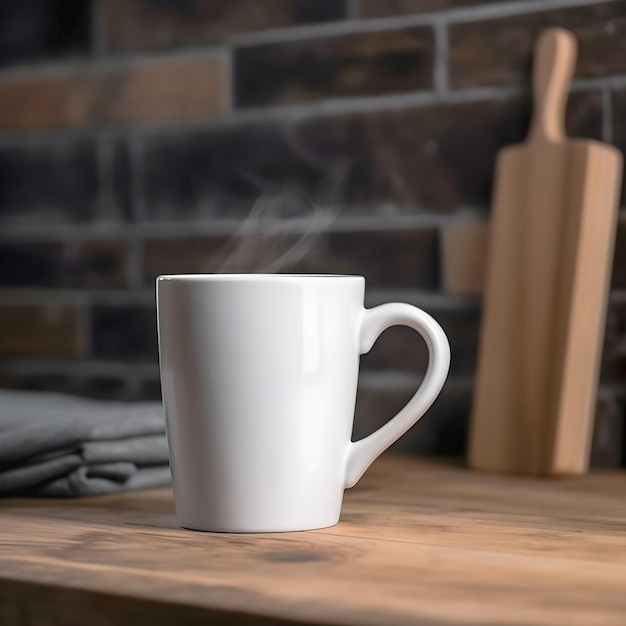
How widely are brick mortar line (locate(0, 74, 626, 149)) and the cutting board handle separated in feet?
0.11

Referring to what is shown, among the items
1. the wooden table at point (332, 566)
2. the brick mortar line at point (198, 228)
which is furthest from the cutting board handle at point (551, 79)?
the wooden table at point (332, 566)

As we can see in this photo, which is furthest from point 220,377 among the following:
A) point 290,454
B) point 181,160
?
point 181,160

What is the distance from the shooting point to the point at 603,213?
0.99 meters

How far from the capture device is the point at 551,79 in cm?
103

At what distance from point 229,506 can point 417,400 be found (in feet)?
0.46

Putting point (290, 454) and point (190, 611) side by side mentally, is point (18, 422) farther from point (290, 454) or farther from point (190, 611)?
point (190, 611)

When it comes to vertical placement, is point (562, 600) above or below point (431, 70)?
below

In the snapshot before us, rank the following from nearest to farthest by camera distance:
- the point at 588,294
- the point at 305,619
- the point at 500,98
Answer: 1. the point at 305,619
2. the point at 588,294
3. the point at 500,98

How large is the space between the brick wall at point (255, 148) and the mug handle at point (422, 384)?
16.2 inches

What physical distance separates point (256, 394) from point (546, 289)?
43 centimetres

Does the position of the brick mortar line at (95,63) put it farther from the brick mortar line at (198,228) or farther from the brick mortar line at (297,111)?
the brick mortar line at (198,228)

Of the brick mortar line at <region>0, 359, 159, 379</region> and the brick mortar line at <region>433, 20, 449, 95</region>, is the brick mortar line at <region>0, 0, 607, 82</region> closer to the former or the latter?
the brick mortar line at <region>433, 20, 449, 95</region>

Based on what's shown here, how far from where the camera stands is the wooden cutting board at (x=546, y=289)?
981 millimetres

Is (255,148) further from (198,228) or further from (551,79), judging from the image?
(551,79)
